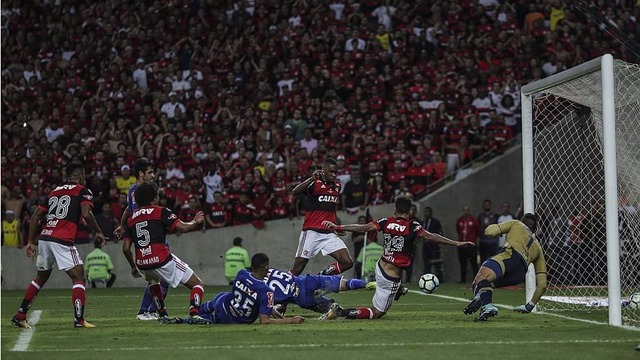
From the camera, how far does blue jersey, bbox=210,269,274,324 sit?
12227 mm

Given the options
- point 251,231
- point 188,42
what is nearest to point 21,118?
point 188,42

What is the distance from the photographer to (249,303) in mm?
12430

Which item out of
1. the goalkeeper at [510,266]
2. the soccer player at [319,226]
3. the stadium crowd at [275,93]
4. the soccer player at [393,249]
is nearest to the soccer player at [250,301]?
the soccer player at [393,249]

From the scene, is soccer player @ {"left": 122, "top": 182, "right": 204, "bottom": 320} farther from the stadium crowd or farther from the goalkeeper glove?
the stadium crowd

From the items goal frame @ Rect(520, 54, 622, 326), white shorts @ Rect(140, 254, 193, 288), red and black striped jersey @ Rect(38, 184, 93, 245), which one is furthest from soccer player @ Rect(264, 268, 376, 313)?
goal frame @ Rect(520, 54, 622, 326)

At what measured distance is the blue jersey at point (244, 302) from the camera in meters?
12.2

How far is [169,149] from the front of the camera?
26703 mm

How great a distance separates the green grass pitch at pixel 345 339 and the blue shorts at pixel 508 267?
0.49 metres

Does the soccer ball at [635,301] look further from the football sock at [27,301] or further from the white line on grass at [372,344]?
the football sock at [27,301]

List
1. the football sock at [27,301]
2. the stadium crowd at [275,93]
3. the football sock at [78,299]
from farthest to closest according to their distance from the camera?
the stadium crowd at [275,93] → the football sock at [27,301] → the football sock at [78,299]

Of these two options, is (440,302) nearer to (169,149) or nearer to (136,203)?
(136,203)

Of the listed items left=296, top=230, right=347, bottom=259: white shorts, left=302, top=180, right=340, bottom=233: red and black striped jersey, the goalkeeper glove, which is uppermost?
left=302, top=180, right=340, bottom=233: red and black striped jersey

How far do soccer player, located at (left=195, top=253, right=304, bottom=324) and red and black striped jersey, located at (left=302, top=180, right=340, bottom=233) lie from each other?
11.7ft

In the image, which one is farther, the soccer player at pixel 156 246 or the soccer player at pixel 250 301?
the soccer player at pixel 156 246
